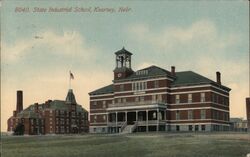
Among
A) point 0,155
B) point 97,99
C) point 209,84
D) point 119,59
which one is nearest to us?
point 0,155

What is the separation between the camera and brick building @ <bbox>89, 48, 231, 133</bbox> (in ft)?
204

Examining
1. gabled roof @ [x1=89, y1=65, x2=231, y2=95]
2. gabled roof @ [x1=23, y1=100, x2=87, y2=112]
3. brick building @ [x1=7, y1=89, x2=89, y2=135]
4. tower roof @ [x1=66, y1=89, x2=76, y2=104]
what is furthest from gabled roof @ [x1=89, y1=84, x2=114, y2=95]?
gabled roof @ [x1=23, y1=100, x2=87, y2=112]

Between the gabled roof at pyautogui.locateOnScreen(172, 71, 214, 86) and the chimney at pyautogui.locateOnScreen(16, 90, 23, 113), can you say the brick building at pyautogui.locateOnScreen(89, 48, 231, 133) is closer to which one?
the gabled roof at pyautogui.locateOnScreen(172, 71, 214, 86)

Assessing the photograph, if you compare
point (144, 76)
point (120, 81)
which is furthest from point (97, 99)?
point (144, 76)

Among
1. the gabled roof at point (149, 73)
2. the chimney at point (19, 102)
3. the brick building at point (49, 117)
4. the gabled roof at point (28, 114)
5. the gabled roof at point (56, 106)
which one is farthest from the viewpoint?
the gabled roof at point (56, 106)

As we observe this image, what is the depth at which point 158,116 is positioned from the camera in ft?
203

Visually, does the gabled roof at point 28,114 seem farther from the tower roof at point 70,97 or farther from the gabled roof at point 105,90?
the gabled roof at point 105,90

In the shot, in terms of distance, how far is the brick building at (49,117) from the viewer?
355 feet

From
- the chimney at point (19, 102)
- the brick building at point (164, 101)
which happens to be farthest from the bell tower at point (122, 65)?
the chimney at point (19, 102)

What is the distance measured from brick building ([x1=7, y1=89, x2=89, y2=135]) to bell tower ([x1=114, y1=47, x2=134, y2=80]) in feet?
140

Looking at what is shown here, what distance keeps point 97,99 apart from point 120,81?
8.23 m

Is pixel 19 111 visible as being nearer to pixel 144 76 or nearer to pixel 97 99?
pixel 97 99

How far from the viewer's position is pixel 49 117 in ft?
364

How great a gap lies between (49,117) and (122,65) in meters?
46.6
